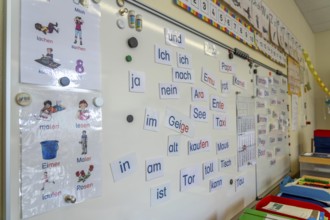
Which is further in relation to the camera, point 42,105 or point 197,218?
point 197,218

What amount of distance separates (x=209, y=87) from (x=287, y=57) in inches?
63.6

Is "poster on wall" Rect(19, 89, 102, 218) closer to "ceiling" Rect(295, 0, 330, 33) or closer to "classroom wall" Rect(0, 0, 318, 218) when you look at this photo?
"classroom wall" Rect(0, 0, 318, 218)

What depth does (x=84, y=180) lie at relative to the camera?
1.90 feet

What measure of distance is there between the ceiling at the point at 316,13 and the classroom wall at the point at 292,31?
58 millimetres

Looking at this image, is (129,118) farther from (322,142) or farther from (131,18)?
(322,142)

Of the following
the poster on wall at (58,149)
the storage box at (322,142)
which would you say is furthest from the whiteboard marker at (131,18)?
the storage box at (322,142)

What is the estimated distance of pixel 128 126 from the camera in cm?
70

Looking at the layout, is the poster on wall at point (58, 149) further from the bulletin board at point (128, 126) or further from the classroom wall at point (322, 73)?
the classroom wall at point (322, 73)

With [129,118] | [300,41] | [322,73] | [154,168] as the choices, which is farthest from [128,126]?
[322,73]

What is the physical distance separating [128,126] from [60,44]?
0.29 metres

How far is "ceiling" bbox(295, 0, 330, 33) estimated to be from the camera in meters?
2.65

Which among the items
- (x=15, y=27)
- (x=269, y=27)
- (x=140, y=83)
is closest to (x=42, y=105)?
(x=15, y=27)

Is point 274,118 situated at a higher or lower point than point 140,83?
lower

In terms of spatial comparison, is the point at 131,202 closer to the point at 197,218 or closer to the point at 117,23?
the point at 197,218
